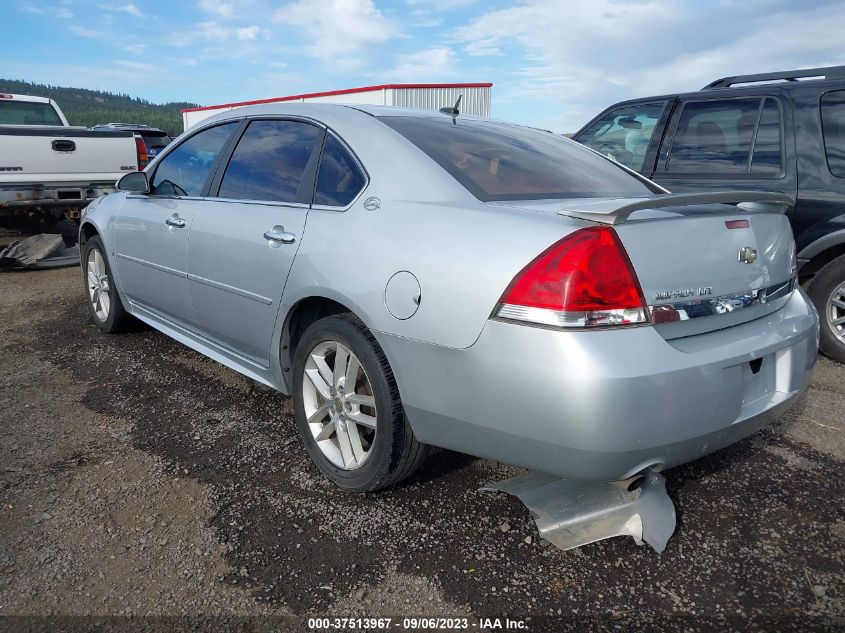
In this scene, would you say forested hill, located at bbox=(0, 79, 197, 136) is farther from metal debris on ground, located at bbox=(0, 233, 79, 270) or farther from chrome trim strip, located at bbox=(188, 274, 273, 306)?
chrome trim strip, located at bbox=(188, 274, 273, 306)

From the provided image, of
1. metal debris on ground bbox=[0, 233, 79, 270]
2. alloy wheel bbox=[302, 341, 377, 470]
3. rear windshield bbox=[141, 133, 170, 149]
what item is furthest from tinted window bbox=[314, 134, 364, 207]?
rear windshield bbox=[141, 133, 170, 149]

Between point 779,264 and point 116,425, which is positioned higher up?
point 779,264

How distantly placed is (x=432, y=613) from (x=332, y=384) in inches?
40.8

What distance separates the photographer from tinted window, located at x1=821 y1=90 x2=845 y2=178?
4254mm

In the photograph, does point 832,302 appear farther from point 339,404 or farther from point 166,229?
point 166,229

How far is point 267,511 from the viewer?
2582 mm

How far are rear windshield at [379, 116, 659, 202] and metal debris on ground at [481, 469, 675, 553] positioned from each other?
113 centimetres

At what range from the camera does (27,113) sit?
1020cm

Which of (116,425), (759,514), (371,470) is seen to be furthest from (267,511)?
(759,514)

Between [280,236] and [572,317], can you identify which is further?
[280,236]

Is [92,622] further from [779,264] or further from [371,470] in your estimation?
[779,264]

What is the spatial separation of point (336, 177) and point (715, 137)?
3290 mm

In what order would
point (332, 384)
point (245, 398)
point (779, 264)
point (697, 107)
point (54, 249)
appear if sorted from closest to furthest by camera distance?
point (779, 264)
point (332, 384)
point (245, 398)
point (697, 107)
point (54, 249)

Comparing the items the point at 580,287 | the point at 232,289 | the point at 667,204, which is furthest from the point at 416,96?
the point at 580,287
